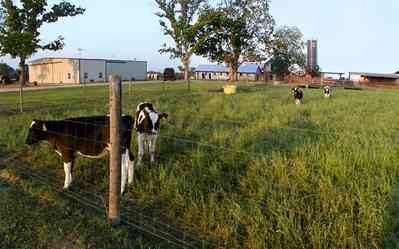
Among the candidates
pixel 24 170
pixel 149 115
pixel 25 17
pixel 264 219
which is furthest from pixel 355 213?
pixel 25 17

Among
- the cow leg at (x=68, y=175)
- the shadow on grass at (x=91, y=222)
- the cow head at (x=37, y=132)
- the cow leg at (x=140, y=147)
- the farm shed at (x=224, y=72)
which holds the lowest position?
the shadow on grass at (x=91, y=222)

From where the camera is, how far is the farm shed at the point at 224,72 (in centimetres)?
9556

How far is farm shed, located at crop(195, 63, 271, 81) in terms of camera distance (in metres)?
95.6

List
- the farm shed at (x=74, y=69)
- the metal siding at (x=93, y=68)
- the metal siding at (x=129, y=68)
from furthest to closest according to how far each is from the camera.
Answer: the metal siding at (x=129, y=68)
the metal siding at (x=93, y=68)
the farm shed at (x=74, y=69)

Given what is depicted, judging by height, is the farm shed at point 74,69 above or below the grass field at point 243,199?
above

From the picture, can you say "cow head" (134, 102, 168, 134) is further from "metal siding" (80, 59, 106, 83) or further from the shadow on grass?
"metal siding" (80, 59, 106, 83)

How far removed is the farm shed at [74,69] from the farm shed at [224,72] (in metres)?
30.8

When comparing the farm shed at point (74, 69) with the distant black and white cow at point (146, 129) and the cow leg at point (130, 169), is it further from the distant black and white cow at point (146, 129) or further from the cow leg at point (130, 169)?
the cow leg at point (130, 169)

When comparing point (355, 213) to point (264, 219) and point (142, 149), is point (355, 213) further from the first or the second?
point (142, 149)

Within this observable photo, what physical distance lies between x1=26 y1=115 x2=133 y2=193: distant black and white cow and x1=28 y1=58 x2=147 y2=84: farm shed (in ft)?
195

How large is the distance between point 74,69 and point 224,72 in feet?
154

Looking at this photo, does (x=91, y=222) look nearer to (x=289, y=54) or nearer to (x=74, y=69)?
(x=74, y=69)

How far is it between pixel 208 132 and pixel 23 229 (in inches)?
216

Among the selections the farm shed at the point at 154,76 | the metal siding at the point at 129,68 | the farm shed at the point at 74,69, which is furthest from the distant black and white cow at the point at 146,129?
the farm shed at the point at 154,76
